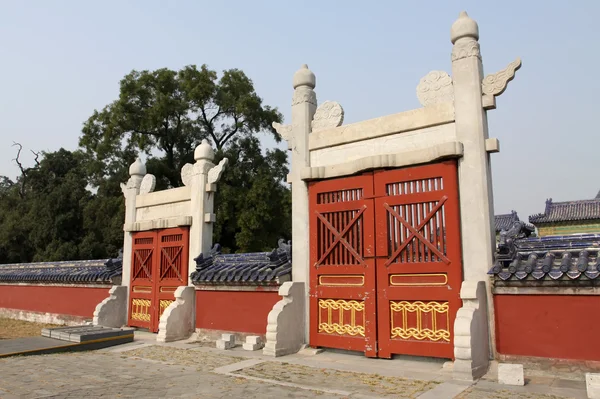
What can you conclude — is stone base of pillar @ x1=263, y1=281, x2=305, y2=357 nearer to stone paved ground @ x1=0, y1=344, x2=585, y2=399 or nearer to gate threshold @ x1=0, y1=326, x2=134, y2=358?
stone paved ground @ x1=0, y1=344, x2=585, y2=399

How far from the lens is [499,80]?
7.05 meters

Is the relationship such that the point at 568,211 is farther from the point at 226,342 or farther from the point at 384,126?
the point at 226,342

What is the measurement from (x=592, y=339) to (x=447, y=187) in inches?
105

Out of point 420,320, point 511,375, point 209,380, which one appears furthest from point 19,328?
point 511,375

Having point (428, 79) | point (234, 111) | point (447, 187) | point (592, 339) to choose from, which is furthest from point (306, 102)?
point (234, 111)

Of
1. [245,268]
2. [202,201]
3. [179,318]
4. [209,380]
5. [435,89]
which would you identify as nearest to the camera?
[209,380]

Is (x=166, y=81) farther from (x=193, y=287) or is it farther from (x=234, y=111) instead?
(x=193, y=287)

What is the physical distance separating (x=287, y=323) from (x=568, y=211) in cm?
2316

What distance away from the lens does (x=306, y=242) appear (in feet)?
28.4

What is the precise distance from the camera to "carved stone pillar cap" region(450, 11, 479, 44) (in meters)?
7.36

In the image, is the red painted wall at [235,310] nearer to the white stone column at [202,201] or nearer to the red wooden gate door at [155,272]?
the white stone column at [202,201]

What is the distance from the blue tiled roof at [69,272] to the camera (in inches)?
510

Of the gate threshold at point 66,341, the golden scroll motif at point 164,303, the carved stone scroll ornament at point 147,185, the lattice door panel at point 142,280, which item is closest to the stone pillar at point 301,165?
the golden scroll motif at point 164,303

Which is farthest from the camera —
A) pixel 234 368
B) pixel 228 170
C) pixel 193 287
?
pixel 228 170
